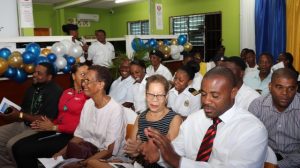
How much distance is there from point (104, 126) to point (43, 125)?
892 millimetres

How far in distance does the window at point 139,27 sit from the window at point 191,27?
1.88 meters

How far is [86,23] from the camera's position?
12.7 metres

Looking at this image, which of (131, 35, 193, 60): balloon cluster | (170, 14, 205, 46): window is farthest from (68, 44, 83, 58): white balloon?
(170, 14, 205, 46): window

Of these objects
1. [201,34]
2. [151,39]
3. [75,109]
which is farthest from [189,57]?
[201,34]

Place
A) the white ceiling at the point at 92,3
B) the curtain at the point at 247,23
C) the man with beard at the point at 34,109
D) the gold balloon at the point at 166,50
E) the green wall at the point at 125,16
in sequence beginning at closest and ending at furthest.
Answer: the man with beard at the point at 34,109 → the gold balloon at the point at 166,50 → the curtain at the point at 247,23 → the white ceiling at the point at 92,3 → the green wall at the point at 125,16

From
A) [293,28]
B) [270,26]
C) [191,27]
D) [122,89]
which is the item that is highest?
[191,27]

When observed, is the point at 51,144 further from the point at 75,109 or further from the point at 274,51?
the point at 274,51

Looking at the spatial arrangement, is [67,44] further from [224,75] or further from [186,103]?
[224,75]

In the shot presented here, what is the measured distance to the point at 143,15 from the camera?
38.9 feet

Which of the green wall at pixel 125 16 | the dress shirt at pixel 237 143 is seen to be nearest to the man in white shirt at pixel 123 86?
the dress shirt at pixel 237 143

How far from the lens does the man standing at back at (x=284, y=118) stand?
216 centimetres

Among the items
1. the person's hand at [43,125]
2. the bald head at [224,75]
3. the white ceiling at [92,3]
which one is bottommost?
the person's hand at [43,125]

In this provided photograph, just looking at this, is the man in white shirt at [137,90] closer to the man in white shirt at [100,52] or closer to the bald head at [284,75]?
the bald head at [284,75]

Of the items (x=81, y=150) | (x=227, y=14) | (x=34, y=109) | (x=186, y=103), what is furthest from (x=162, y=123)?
(x=227, y=14)
